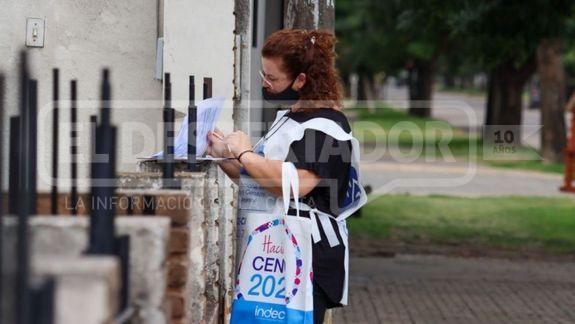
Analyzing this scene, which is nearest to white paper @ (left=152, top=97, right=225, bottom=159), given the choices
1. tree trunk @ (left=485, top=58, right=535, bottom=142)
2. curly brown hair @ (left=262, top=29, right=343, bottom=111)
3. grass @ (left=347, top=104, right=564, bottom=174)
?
curly brown hair @ (left=262, top=29, right=343, bottom=111)

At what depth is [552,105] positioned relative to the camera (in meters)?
28.8

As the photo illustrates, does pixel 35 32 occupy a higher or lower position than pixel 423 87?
lower

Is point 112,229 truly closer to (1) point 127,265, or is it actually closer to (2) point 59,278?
(1) point 127,265

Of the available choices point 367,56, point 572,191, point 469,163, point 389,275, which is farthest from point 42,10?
point 367,56

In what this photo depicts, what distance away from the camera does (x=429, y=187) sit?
22.7m

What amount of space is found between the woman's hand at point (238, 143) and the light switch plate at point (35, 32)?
3.48 meters

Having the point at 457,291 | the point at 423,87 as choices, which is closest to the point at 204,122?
the point at 457,291

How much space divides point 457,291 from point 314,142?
19.6 feet

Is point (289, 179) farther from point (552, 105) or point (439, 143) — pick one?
point (439, 143)

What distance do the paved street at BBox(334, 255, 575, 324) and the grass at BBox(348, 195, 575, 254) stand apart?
191 centimetres

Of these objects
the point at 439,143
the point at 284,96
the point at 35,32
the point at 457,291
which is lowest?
the point at 457,291

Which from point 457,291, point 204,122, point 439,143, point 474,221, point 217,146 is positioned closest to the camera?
point 217,146

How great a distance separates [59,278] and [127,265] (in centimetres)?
62

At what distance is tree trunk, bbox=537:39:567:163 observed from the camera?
93.5 feet
